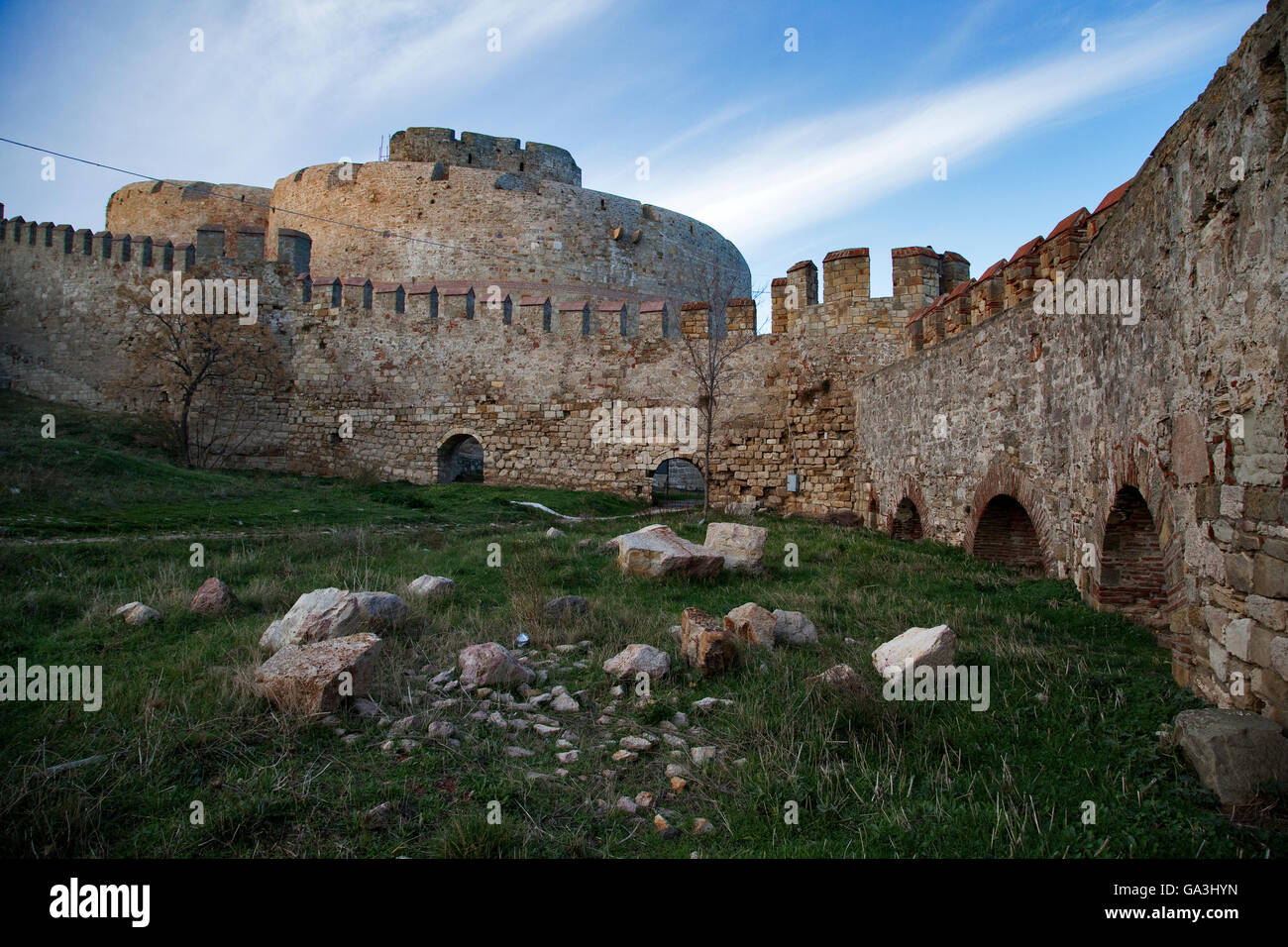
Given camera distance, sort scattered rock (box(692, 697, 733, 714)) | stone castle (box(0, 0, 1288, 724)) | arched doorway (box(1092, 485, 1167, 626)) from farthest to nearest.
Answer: arched doorway (box(1092, 485, 1167, 626))
scattered rock (box(692, 697, 733, 714))
stone castle (box(0, 0, 1288, 724))

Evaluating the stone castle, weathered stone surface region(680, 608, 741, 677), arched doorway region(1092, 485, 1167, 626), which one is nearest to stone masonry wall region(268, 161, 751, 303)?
the stone castle

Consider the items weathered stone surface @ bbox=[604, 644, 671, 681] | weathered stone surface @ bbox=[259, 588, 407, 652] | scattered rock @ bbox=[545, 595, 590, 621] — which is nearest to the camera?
weathered stone surface @ bbox=[604, 644, 671, 681]

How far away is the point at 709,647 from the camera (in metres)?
4.98

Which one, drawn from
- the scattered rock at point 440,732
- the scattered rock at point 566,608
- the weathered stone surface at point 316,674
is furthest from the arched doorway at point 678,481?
the scattered rock at point 440,732

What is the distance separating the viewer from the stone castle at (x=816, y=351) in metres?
3.71

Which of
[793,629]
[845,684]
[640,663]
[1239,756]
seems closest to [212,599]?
[640,663]

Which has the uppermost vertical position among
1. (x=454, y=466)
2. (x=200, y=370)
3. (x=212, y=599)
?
(x=200, y=370)

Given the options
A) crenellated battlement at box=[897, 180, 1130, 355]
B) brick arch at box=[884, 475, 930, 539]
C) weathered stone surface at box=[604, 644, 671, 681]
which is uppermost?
crenellated battlement at box=[897, 180, 1130, 355]

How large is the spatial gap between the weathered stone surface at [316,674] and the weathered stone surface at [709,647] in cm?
208

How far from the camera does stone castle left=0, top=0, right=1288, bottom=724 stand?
3.71 m

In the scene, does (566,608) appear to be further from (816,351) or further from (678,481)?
(678,481)

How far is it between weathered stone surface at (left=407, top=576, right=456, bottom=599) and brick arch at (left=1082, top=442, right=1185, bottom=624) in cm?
577

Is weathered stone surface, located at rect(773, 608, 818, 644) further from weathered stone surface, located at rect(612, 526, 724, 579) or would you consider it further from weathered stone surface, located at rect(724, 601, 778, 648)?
weathered stone surface, located at rect(612, 526, 724, 579)

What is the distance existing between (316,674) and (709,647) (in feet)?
8.01
